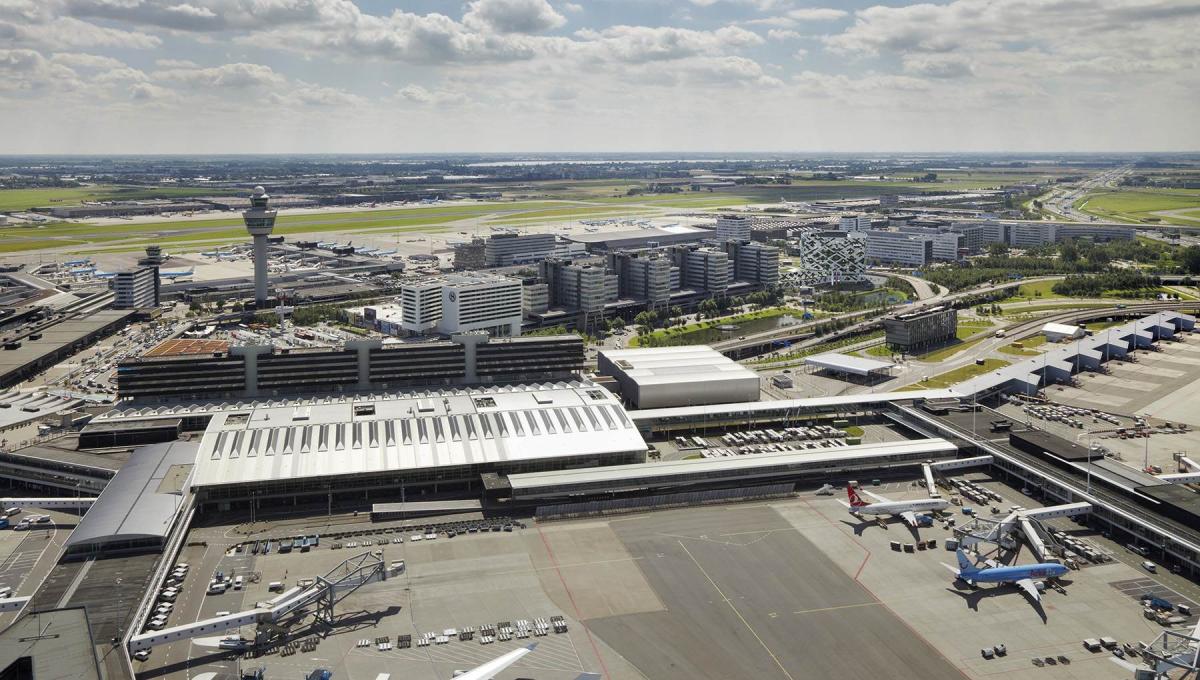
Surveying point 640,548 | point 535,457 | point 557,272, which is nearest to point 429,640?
point 640,548

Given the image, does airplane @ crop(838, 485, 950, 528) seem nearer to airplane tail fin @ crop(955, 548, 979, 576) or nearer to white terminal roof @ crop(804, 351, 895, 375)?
airplane tail fin @ crop(955, 548, 979, 576)

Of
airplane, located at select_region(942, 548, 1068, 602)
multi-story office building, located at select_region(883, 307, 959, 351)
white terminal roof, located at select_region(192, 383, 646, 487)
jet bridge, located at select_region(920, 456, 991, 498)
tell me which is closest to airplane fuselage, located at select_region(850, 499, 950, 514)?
jet bridge, located at select_region(920, 456, 991, 498)

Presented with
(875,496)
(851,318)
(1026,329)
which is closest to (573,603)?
(875,496)

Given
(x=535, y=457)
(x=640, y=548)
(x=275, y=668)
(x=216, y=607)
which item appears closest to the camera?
(x=275, y=668)

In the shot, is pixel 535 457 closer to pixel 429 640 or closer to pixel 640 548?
pixel 640 548

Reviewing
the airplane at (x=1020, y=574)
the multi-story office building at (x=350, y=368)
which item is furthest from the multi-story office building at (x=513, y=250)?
the airplane at (x=1020, y=574)
